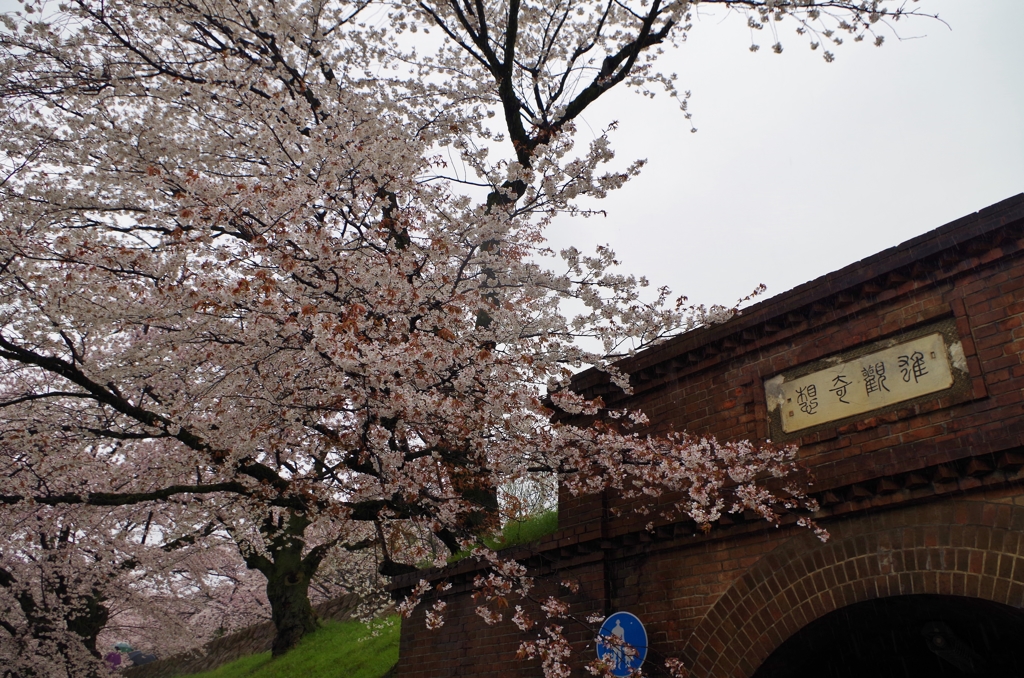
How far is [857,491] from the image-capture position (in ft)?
18.8

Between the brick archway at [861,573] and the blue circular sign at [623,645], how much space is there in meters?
0.43

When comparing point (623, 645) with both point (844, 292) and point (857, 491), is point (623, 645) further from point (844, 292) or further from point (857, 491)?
point (844, 292)

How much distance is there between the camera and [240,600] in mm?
25297

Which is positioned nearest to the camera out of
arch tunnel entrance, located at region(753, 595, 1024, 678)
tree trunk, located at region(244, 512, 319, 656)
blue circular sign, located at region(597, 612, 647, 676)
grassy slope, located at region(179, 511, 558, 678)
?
arch tunnel entrance, located at region(753, 595, 1024, 678)

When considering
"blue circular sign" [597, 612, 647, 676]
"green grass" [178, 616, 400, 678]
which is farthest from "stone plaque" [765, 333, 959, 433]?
"green grass" [178, 616, 400, 678]

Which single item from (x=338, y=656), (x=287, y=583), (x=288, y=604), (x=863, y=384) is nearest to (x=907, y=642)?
(x=863, y=384)

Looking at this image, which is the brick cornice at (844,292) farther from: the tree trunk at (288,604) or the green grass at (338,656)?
the tree trunk at (288,604)

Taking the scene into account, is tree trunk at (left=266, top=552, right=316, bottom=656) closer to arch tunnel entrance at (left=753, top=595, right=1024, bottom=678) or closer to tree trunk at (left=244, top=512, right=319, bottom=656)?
tree trunk at (left=244, top=512, right=319, bottom=656)

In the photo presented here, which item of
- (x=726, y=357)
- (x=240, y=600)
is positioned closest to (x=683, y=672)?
(x=726, y=357)

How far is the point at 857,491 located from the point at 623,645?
2520 millimetres

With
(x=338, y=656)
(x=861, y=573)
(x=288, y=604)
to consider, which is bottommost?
(x=338, y=656)

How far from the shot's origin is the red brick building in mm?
5238

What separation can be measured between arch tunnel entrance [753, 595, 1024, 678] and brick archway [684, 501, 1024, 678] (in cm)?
14

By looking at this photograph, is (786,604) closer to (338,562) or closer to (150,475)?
(150,475)
